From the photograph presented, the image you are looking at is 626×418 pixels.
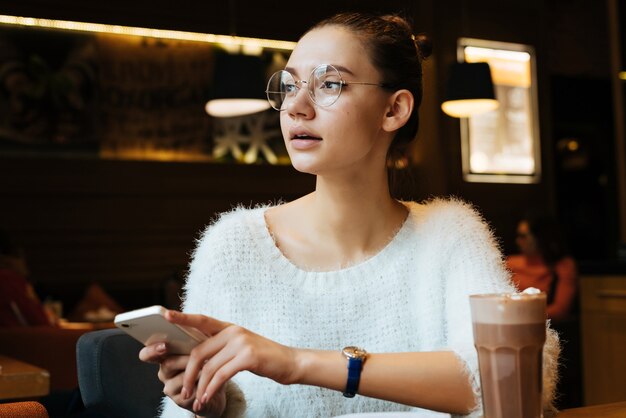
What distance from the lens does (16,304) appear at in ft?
14.8

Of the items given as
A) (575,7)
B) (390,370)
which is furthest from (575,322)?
(575,7)

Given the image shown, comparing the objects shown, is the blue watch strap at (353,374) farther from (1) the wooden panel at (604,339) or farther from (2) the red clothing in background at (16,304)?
(1) the wooden panel at (604,339)

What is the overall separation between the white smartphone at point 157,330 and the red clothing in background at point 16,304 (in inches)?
135

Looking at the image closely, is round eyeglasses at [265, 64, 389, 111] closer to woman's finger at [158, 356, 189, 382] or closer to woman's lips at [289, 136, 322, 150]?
woman's lips at [289, 136, 322, 150]

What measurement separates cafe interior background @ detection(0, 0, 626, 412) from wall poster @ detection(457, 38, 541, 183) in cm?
2

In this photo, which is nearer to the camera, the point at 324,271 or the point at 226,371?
the point at 226,371

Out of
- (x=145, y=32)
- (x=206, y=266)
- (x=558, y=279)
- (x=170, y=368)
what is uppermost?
(x=145, y=32)

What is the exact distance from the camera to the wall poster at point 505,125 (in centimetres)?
808

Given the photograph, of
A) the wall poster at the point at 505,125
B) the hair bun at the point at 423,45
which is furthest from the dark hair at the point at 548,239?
the hair bun at the point at 423,45

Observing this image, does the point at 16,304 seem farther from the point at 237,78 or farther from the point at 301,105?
the point at 301,105

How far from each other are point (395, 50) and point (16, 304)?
10.9 ft

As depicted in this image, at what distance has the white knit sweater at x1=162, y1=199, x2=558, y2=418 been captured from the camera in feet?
5.52

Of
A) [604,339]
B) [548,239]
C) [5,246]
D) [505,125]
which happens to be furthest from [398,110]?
[505,125]

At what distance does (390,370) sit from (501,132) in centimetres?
717
